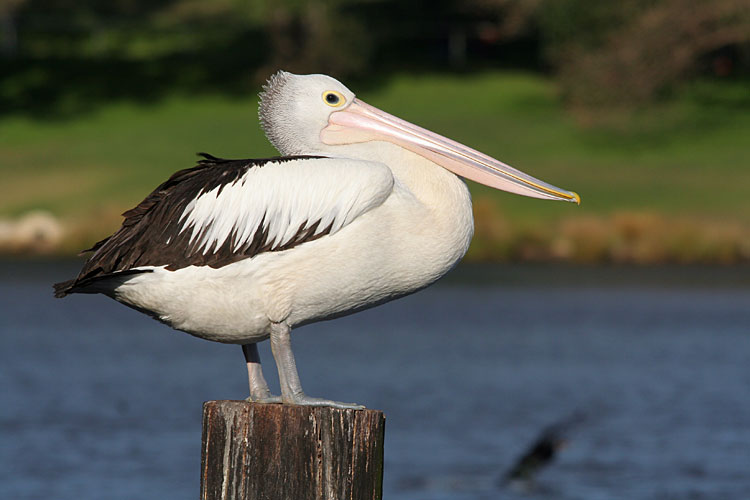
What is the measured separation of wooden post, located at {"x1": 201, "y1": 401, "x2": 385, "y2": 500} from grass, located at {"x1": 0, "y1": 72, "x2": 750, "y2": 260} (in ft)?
66.3

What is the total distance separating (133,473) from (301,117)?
720 centimetres

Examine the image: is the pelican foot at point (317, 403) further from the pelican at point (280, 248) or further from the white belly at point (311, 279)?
the white belly at point (311, 279)

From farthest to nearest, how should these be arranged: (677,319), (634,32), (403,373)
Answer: (634,32), (677,319), (403,373)

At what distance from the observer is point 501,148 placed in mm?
31984

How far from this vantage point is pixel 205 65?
126 feet

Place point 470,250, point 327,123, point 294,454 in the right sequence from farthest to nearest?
point 470,250, point 327,123, point 294,454

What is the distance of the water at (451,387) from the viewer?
11.0 metres

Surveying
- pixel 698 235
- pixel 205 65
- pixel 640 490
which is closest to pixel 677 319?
pixel 698 235

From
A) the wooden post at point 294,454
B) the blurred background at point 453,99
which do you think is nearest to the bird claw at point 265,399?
the wooden post at point 294,454

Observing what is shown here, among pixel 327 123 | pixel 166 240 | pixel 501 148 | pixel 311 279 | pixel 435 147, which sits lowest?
pixel 311 279

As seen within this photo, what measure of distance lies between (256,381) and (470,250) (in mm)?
19919

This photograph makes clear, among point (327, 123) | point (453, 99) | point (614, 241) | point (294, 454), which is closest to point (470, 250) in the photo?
point (614, 241)

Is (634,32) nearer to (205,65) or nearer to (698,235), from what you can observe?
(698,235)

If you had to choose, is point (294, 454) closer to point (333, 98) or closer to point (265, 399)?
point (265, 399)
